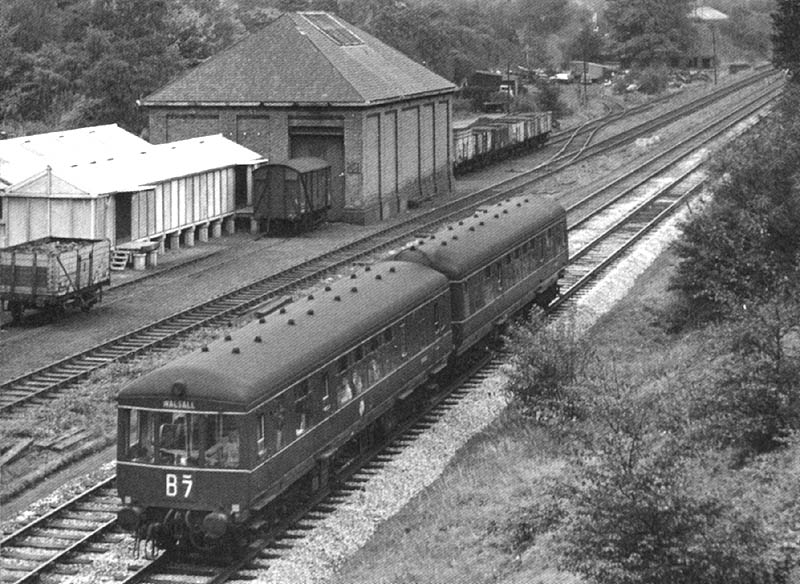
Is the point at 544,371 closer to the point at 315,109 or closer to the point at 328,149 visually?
the point at 315,109

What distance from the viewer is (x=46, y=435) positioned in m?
20.6

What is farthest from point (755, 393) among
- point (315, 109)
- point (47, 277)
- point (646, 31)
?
point (646, 31)

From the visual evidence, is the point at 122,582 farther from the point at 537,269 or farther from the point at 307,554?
the point at 537,269

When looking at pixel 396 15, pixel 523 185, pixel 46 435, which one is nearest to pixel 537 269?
pixel 46 435

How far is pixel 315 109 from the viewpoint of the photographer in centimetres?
4422

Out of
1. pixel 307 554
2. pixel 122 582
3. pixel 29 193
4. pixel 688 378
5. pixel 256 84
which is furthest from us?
pixel 256 84

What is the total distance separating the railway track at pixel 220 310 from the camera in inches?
909

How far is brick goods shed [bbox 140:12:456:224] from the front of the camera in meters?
44.2

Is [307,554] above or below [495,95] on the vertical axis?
below

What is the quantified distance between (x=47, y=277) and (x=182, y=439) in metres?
13.9

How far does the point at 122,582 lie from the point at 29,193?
A: 2118 centimetres

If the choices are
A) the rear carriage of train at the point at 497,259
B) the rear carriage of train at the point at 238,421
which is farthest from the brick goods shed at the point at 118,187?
the rear carriage of train at the point at 238,421

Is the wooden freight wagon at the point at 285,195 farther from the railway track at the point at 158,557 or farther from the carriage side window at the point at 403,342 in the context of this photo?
the carriage side window at the point at 403,342

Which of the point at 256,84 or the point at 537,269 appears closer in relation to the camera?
the point at 537,269
